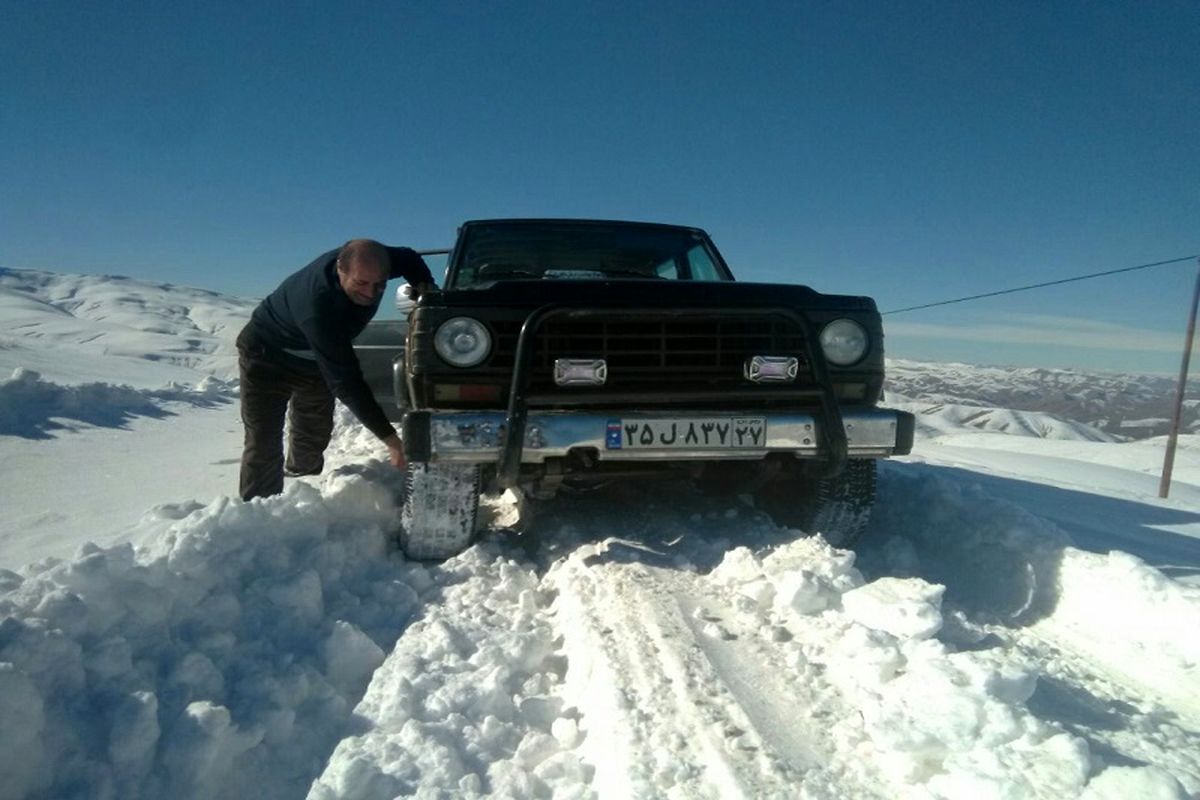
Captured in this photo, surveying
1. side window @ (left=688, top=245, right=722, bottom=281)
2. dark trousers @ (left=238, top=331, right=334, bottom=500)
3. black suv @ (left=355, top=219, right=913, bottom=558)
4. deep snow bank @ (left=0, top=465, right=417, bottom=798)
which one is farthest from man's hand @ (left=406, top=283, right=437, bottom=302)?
side window @ (left=688, top=245, right=722, bottom=281)

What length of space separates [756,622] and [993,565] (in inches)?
51.7

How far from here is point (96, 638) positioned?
1.65 m

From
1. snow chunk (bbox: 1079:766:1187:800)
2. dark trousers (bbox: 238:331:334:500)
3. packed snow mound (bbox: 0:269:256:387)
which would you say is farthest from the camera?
packed snow mound (bbox: 0:269:256:387)

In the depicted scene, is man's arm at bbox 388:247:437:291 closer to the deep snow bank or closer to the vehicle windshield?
the vehicle windshield

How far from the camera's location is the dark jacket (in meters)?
2.76

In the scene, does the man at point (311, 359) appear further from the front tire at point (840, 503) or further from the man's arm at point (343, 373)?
the front tire at point (840, 503)

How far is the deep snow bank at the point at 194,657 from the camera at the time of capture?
53.4 inches

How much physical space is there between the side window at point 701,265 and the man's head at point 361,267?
73.2 inches

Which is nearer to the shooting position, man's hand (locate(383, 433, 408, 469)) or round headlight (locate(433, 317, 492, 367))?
round headlight (locate(433, 317, 492, 367))

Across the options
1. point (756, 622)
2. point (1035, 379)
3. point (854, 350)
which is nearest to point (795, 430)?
point (854, 350)

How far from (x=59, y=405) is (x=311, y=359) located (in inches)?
179

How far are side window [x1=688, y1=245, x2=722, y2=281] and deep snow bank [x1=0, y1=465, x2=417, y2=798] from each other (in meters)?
2.41

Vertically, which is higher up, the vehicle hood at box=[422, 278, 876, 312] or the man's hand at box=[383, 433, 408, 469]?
the vehicle hood at box=[422, 278, 876, 312]

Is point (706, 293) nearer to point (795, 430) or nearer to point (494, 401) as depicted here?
point (795, 430)
